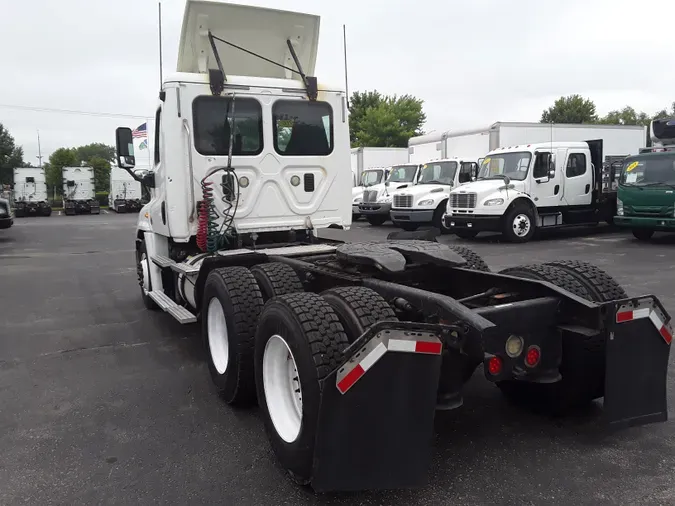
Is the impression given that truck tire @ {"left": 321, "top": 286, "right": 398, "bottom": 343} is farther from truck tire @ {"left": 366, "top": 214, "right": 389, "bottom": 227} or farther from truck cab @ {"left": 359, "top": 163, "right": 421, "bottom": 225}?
truck tire @ {"left": 366, "top": 214, "right": 389, "bottom": 227}

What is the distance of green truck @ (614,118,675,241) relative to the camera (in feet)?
43.5

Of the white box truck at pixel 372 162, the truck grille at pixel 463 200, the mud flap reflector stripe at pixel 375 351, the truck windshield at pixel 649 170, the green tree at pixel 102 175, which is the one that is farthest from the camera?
the green tree at pixel 102 175

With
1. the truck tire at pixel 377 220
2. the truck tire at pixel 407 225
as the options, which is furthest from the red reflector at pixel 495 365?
the truck tire at pixel 377 220

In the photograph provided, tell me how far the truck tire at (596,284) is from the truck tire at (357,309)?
1.43m

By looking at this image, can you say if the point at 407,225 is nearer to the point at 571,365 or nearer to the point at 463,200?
the point at 463,200

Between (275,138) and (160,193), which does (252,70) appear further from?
(160,193)

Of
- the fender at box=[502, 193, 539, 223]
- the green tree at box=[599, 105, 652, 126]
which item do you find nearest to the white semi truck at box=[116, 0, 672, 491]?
the fender at box=[502, 193, 539, 223]

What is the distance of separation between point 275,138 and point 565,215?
480 inches

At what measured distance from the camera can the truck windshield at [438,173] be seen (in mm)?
18172

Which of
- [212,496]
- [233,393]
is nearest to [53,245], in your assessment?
[233,393]

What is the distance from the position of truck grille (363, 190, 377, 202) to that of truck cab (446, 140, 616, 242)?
4528 mm

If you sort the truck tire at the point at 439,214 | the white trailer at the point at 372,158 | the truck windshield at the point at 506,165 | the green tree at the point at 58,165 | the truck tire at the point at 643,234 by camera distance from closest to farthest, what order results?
1. the truck tire at the point at 643,234
2. the truck windshield at the point at 506,165
3. the truck tire at the point at 439,214
4. the white trailer at the point at 372,158
5. the green tree at the point at 58,165

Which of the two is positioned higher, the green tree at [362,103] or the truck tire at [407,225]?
the green tree at [362,103]

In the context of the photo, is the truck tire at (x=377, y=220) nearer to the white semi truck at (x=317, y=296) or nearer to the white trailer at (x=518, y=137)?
the white trailer at (x=518, y=137)
